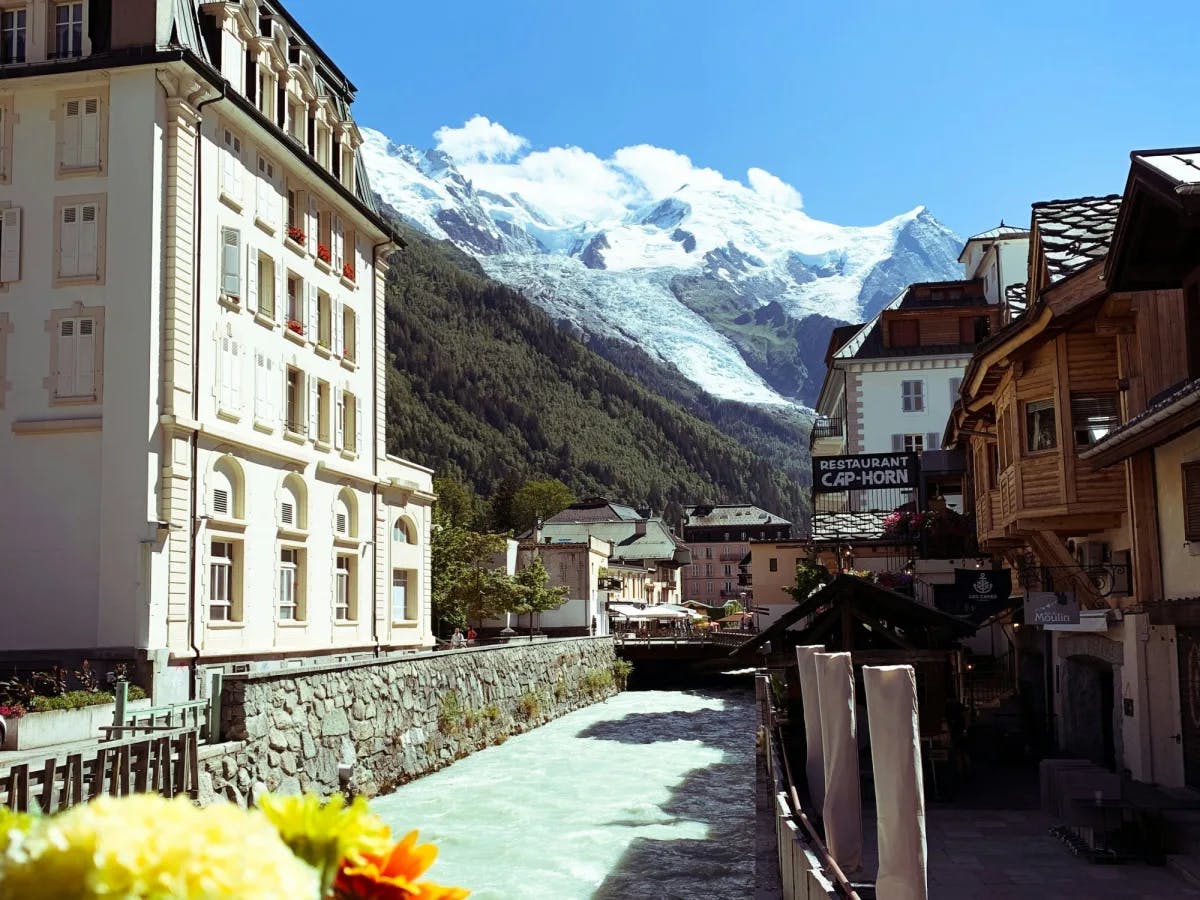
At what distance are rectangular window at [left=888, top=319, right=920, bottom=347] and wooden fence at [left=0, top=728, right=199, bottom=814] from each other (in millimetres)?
42618

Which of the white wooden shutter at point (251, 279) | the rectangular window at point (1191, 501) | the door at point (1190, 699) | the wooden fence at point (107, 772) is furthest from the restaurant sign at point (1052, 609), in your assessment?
the white wooden shutter at point (251, 279)

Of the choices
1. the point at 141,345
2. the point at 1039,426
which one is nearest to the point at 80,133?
the point at 141,345

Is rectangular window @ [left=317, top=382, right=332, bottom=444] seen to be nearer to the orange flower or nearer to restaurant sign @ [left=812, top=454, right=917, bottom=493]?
restaurant sign @ [left=812, top=454, right=917, bottom=493]

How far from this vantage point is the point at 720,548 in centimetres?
15762

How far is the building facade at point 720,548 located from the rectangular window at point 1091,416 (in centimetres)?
13347

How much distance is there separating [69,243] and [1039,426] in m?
19.4

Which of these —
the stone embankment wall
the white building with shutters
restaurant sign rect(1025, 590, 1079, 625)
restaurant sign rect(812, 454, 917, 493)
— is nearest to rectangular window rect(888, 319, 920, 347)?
the stone embankment wall

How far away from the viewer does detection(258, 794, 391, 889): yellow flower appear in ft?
6.13

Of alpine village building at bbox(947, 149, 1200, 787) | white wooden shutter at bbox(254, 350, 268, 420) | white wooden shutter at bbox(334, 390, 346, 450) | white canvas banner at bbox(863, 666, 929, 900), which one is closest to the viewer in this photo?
white canvas banner at bbox(863, 666, 929, 900)

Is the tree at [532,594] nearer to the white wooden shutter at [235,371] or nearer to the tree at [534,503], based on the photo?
the white wooden shutter at [235,371]

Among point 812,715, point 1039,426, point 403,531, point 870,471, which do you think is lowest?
point 812,715

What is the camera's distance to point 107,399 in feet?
83.5

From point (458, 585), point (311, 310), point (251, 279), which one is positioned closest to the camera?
point (251, 279)

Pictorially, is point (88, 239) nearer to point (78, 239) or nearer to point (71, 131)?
point (78, 239)
